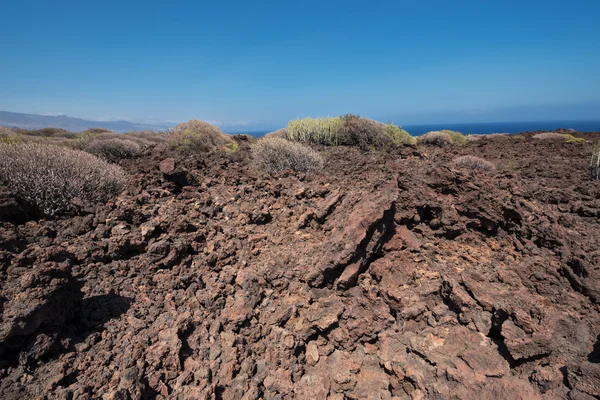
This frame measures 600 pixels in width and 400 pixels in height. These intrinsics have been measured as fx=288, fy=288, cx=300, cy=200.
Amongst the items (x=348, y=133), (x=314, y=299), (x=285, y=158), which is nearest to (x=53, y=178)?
(x=314, y=299)

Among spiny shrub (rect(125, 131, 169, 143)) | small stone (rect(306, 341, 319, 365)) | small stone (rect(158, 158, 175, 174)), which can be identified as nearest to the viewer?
small stone (rect(306, 341, 319, 365))

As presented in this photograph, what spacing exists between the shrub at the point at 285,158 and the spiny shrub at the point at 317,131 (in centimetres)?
314

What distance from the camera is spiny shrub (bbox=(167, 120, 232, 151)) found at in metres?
8.69

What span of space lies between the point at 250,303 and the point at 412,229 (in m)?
1.99

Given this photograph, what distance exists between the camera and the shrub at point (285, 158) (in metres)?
6.30

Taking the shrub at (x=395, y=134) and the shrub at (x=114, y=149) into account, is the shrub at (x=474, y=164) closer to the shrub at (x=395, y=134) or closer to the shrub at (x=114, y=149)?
the shrub at (x=395, y=134)

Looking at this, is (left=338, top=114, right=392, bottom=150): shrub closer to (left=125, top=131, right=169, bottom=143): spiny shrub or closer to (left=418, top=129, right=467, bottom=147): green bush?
(left=418, top=129, right=467, bottom=147): green bush

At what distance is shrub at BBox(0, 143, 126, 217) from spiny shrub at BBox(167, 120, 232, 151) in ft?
12.6

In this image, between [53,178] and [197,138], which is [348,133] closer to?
[197,138]

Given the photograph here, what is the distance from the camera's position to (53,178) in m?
3.85

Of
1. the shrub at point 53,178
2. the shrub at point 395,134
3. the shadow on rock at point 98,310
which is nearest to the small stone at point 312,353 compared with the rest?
the shadow on rock at point 98,310

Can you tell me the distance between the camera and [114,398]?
5.79ft

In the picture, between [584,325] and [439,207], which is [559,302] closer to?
[584,325]

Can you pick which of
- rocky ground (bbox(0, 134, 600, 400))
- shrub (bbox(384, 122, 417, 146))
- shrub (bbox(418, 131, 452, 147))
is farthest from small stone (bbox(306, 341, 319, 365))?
shrub (bbox(418, 131, 452, 147))
